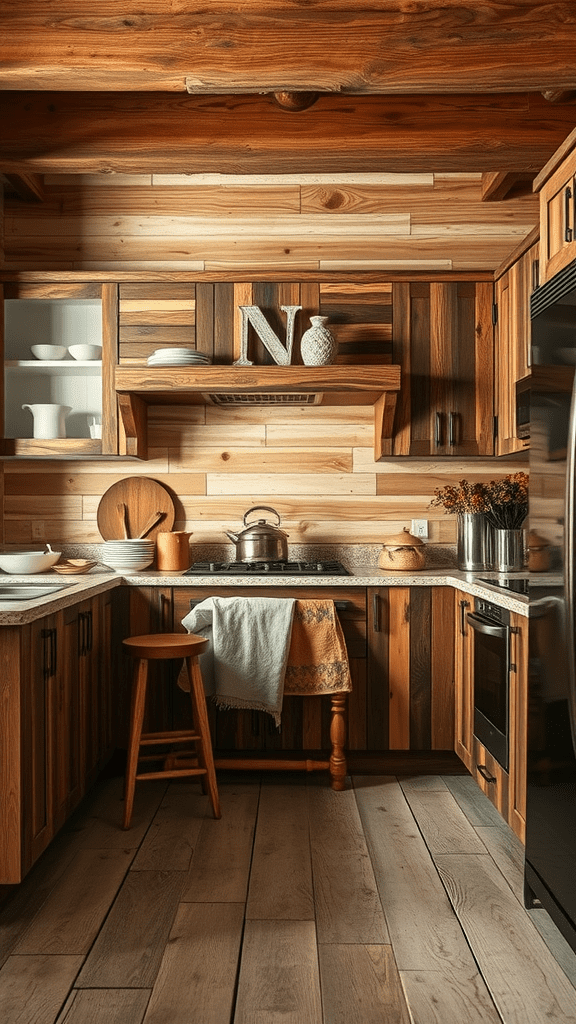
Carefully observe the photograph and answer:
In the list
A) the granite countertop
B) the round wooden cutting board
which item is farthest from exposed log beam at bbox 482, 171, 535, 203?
the round wooden cutting board

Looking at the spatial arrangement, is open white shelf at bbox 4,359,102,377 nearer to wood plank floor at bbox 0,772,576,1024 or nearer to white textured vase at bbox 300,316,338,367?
white textured vase at bbox 300,316,338,367

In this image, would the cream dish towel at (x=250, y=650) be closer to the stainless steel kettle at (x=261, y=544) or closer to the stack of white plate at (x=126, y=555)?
the stainless steel kettle at (x=261, y=544)

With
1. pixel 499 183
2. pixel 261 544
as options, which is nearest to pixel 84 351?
pixel 261 544

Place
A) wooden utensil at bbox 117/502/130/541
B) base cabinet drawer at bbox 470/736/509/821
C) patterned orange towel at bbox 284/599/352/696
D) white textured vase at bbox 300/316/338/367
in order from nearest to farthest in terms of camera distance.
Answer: base cabinet drawer at bbox 470/736/509/821 < patterned orange towel at bbox 284/599/352/696 < white textured vase at bbox 300/316/338/367 < wooden utensil at bbox 117/502/130/541

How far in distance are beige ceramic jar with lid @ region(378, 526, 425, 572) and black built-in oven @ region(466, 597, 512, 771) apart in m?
0.59

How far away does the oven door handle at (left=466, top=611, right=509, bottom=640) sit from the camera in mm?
2702

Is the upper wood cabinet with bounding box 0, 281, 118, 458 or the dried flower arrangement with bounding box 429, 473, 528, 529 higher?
the upper wood cabinet with bounding box 0, 281, 118, 458

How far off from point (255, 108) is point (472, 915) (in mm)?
2767

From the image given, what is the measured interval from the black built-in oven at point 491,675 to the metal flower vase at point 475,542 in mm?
574

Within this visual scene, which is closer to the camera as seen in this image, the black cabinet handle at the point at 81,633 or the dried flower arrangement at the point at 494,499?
the black cabinet handle at the point at 81,633

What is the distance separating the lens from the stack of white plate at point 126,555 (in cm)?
372

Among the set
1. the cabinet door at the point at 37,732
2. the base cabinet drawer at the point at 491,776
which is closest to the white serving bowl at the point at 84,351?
the cabinet door at the point at 37,732

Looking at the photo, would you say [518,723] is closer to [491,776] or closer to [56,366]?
[491,776]

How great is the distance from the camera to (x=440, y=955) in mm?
2070
